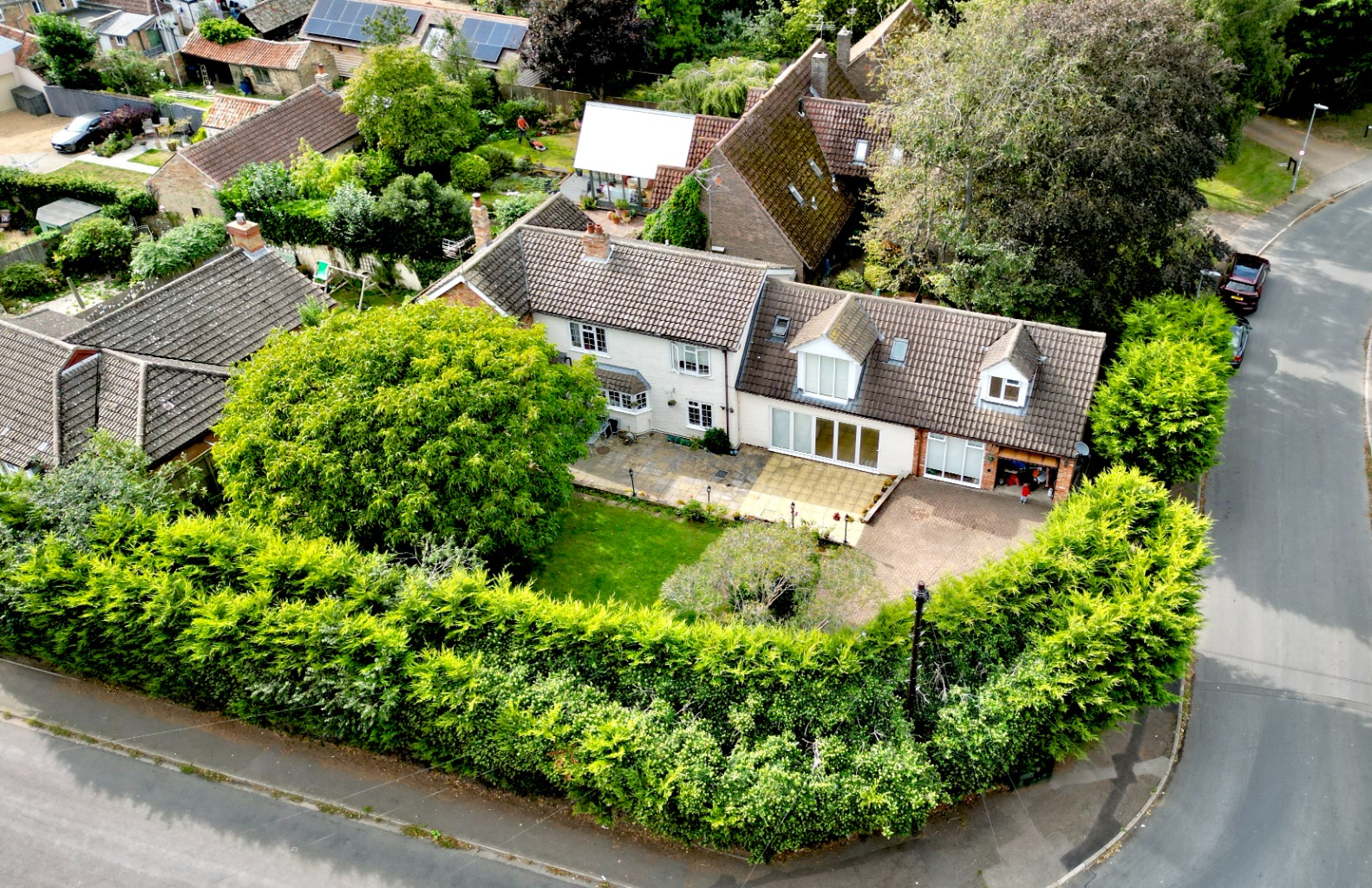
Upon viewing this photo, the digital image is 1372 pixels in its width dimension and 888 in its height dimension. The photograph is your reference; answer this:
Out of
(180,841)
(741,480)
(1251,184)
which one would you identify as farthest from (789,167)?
(180,841)

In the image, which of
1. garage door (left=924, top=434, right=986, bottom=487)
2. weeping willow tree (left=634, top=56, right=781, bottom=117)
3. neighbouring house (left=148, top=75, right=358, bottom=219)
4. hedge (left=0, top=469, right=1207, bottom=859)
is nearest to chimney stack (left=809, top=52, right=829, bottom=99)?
weeping willow tree (left=634, top=56, right=781, bottom=117)

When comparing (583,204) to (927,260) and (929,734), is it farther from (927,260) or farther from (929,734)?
(929,734)

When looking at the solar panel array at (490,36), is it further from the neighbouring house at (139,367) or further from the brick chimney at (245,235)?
the neighbouring house at (139,367)

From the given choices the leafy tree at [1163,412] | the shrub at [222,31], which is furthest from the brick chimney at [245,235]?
the shrub at [222,31]

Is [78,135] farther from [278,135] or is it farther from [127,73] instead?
[278,135]

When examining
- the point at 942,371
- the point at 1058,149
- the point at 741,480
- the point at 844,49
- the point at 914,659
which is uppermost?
the point at 844,49

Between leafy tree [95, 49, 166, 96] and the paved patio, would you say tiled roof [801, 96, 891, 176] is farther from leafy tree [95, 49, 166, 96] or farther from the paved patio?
leafy tree [95, 49, 166, 96]
